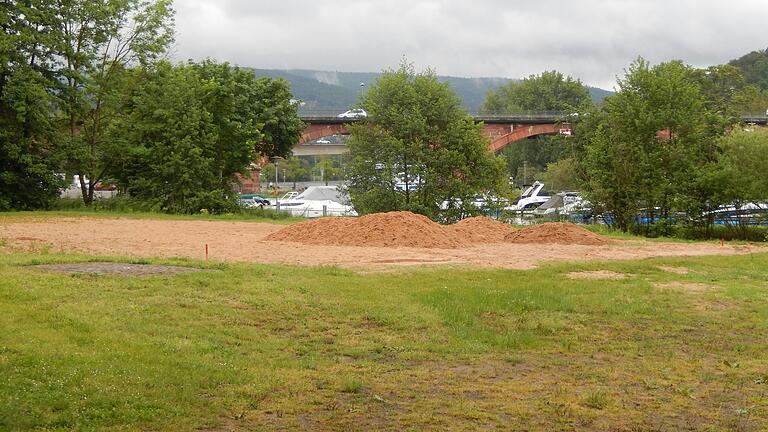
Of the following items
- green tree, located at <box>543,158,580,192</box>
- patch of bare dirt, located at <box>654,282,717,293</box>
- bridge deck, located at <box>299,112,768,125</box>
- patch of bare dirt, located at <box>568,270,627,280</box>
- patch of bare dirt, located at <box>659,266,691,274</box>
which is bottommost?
patch of bare dirt, located at <box>654,282,717,293</box>

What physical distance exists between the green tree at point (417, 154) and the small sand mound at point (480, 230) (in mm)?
8928

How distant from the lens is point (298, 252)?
2056 cm

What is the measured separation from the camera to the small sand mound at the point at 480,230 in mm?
25891

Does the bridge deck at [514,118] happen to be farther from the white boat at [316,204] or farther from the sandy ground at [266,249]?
the sandy ground at [266,249]

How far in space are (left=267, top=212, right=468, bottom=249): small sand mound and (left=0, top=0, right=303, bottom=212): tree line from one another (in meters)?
15.6

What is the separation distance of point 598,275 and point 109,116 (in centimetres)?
3151

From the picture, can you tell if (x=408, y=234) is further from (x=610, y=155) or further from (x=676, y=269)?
(x=610, y=155)

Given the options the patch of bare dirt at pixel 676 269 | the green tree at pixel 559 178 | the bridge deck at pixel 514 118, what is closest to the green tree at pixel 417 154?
the patch of bare dirt at pixel 676 269

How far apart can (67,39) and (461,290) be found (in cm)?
3212

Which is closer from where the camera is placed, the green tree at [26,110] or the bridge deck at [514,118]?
the green tree at [26,110]

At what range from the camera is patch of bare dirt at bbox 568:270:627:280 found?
16.1 meters

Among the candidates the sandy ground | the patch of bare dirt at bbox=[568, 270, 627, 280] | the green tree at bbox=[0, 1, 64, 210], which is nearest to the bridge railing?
the green tree at bbox=[0, 1, 64, 210]

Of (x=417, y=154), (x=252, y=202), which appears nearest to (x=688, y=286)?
(x=417, y=154)

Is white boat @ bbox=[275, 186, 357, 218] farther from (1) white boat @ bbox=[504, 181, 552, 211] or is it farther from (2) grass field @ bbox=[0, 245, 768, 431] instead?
(2) grass field @ bbox=[0, 245, 768, 431]
